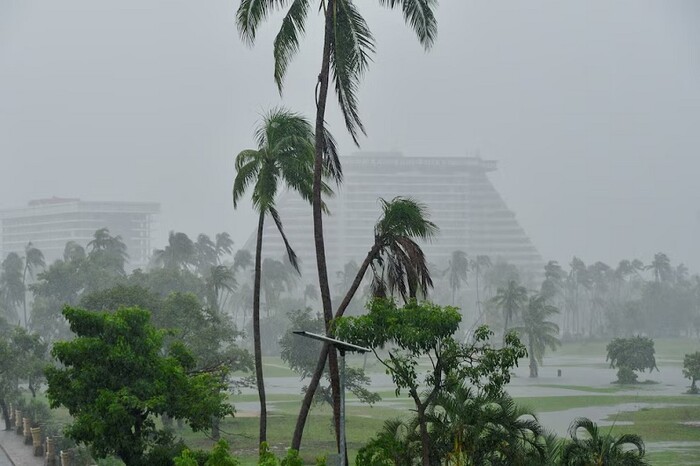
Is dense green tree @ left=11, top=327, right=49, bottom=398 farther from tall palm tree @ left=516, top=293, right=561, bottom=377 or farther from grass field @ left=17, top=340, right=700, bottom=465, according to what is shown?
tall palm tree @ left=516, top=293, right=561, bottom=377

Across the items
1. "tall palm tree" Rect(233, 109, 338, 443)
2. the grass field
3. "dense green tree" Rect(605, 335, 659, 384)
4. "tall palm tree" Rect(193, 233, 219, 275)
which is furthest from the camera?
"tall palm tree" Rect(193, 233, 219, 275)

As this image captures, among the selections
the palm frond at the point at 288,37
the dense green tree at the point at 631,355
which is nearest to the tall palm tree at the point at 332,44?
the palm frond at the point at 288,37

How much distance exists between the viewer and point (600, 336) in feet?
467

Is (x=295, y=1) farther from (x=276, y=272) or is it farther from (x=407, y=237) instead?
(x=276, y=272)

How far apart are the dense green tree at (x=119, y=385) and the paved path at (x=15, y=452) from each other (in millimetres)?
16860

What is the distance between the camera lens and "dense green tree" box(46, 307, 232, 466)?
25875 millimetres

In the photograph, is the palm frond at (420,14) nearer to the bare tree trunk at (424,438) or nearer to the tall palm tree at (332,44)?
the tall palm tree at (332,44)

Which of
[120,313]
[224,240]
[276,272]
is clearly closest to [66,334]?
[276,272]

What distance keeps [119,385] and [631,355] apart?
218ft

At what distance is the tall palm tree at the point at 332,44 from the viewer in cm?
2602

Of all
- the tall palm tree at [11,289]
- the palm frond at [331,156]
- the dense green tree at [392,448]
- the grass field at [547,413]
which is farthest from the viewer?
the tall palm tree at [11,289]

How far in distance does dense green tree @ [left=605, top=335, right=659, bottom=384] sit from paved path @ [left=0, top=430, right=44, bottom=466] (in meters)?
48.5

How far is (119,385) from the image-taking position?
26641mm

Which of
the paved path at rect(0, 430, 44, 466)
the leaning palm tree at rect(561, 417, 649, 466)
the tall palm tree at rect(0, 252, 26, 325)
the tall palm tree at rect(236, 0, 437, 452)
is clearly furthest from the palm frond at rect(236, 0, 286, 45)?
the tall palm tree at rect(0, 252, 26, 325)
